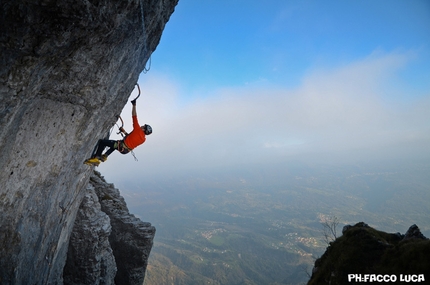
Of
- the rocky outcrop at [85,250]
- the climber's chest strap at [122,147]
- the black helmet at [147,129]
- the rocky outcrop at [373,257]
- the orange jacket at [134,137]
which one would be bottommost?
the rocky outcrop at [85,250]

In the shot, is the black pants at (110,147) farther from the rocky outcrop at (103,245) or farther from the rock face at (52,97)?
the rocky outcrop at (103,245)

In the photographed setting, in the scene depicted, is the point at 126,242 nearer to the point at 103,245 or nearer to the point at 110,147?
the point at 103,245

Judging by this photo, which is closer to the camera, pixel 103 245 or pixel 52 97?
pixel 52 97

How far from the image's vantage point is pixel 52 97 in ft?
32.0

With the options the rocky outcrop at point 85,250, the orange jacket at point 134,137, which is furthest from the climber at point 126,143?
the rocky outcrop at point 85,250

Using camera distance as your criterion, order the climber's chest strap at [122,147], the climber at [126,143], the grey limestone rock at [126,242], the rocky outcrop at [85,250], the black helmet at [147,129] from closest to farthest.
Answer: the climber at [126,143] → the climber's chest strap at [122,147] → the black helmet at [147,129] → the rocky outcrop at [85,250] → the grey limestone rock at [126,242]

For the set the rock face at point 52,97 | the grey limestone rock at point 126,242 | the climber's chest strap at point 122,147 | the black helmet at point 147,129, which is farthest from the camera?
the grey limestone rock at point 126,242

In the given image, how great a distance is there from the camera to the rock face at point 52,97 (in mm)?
6840

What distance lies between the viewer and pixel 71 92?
10180 millimetres

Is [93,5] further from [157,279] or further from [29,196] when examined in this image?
[157,279]

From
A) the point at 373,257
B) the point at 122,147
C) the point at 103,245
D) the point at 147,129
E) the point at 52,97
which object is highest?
the point at 147,129

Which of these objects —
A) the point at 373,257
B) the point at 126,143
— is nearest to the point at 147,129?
the point at 126,143

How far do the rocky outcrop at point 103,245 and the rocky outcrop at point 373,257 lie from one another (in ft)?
60.3

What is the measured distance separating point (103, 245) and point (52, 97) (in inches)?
623
